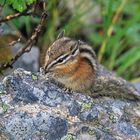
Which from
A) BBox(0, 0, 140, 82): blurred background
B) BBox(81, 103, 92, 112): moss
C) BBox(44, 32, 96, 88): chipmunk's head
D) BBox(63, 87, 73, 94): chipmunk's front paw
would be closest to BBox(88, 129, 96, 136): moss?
BBox(81, 103, 92, 112): moss

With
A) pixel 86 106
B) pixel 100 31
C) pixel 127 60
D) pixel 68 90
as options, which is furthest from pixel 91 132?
pixel 100 31

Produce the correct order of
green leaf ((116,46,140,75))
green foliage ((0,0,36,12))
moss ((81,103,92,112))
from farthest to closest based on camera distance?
green leaf ((116,46,140,75)) < green foliage ((0,0,36,12)) < moss ((81,103,92,112))

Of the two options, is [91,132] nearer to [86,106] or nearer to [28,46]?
[86,106]

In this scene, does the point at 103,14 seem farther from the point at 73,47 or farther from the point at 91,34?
the point at 73,47

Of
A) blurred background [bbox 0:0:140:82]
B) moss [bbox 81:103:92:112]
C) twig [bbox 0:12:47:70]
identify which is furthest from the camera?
blurred background [bbox 0:0:140:82]

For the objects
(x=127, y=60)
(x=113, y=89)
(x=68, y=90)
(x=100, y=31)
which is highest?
(x=100, y=31)

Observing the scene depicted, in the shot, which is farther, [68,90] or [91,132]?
[68,90]

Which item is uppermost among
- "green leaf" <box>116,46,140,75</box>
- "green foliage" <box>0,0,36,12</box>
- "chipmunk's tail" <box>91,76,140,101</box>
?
"green leaf" <box>116,46,140,75</box>

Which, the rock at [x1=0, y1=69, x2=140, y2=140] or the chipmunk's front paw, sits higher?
the chipmunk's front paw

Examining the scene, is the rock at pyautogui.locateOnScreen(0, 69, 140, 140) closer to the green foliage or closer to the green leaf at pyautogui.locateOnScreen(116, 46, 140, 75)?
the green foliage
